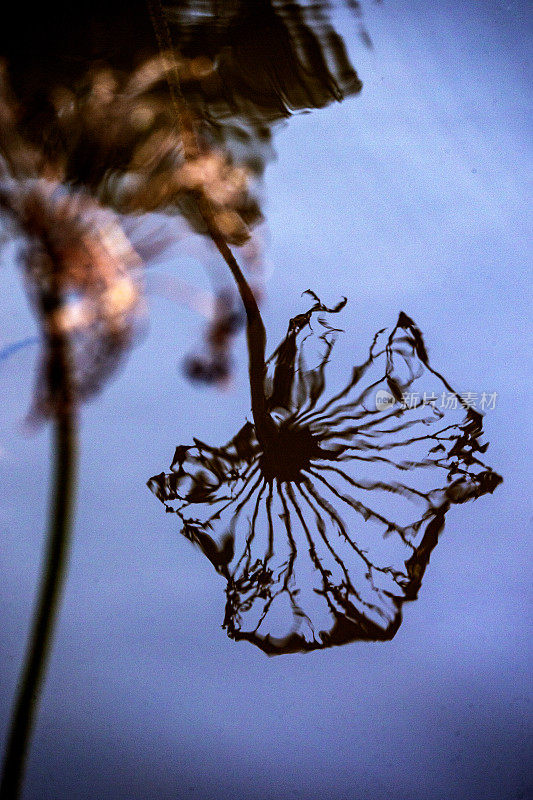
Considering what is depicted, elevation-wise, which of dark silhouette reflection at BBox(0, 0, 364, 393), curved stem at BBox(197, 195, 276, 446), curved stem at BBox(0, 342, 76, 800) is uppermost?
dark silhouette reflection at BBox(0, 0, 364, 393)

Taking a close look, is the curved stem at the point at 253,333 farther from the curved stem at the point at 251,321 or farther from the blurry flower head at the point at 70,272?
the blurry flower head at the point at 70,272

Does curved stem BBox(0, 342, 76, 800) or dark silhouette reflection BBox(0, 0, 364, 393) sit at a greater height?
dark silhouette reflection BBox(0, 0, 364, 393)

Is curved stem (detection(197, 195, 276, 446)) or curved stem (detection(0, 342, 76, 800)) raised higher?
curved stem (detection(197, 195, 276, 446))

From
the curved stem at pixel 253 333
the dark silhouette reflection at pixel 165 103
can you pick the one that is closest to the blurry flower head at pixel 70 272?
the dark silhouette reflection at pixel 165 103

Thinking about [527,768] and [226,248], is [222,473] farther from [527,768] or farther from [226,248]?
[527,768]

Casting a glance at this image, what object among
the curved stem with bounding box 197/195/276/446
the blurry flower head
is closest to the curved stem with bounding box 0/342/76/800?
the blurry flower head

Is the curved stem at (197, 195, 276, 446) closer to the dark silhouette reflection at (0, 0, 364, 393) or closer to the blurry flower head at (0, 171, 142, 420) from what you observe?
the dark silhouette reflection at (0, 0, 364, 393)

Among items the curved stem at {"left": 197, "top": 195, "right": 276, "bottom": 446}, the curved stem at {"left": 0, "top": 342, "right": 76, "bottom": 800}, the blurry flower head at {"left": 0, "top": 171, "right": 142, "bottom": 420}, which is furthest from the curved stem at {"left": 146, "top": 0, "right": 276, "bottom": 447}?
the curved stem at {"left": 0, "top": 342, "right": 76, "bottom": 800}

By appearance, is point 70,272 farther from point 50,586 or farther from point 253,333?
point 50,586

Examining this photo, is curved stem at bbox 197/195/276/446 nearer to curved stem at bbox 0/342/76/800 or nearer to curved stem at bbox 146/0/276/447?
curved stem at bbox 146/0/276/447
